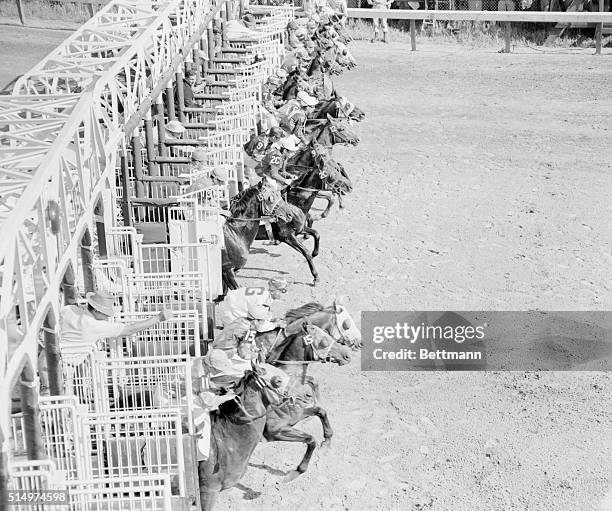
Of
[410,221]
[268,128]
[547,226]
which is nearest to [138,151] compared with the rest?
[268,128]

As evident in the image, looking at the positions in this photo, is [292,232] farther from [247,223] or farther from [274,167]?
[274,167]

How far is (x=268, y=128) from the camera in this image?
661 inches

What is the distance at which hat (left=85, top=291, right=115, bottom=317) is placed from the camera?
9.48 m

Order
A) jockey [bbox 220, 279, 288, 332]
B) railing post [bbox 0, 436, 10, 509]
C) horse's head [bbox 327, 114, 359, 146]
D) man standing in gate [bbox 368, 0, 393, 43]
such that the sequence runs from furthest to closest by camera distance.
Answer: man standing in gate [bbox 368, 0, 393, 43], horse's head [bbox 327, 114, 359, 146], jockey [bbox 220, 279, 288, 332], railing post [bbox 0, 436, 10, 509]

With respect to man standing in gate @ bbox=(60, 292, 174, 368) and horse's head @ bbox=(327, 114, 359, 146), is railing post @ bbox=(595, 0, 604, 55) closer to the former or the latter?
horse's head @ bbox=(327, 114, 359, 146)

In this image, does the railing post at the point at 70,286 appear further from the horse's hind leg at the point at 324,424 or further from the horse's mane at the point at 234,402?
the horse's hind leg at the point at 324,424

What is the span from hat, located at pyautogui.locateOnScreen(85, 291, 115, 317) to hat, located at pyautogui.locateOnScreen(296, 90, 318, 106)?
10186 millimetres

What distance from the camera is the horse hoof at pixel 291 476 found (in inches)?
384

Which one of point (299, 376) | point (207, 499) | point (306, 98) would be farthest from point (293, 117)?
point (207, 499)

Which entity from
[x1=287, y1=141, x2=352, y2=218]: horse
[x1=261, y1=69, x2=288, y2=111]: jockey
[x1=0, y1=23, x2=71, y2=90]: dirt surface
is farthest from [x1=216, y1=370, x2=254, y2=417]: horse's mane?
[x1=0, y1=23, x2=71, y2=90]: dirt surface

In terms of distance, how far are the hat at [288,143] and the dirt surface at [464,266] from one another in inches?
45.0

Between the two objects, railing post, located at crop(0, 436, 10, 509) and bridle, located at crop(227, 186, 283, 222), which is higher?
railing post, located at crop(0, 436, 10, 509)

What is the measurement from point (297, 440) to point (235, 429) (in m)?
0.95

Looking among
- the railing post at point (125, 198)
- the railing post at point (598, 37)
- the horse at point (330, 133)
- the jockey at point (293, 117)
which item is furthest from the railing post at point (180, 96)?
the railing post at point (598, 37)
